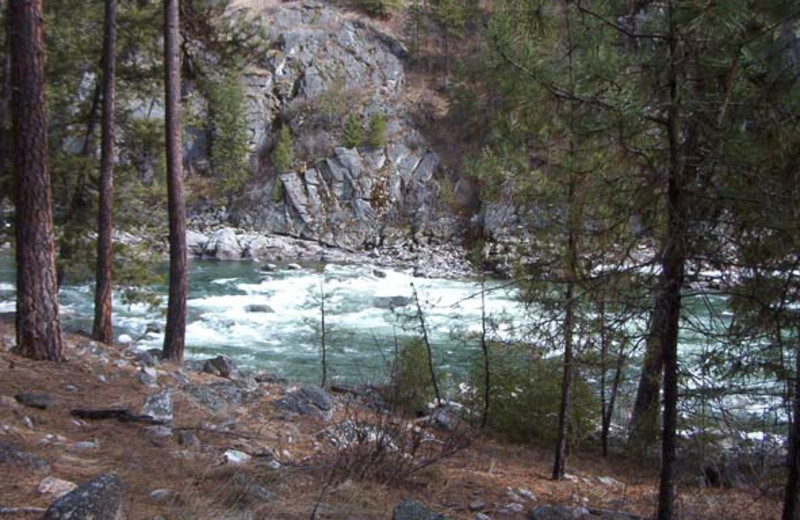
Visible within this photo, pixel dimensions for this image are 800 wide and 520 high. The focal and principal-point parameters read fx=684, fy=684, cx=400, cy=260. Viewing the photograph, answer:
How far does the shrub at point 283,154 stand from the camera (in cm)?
3155

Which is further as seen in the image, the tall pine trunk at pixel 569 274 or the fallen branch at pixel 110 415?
the fallen branch at pixel 110 415

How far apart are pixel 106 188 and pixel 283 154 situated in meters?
22.9

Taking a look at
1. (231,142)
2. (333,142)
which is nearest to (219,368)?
(333,142)

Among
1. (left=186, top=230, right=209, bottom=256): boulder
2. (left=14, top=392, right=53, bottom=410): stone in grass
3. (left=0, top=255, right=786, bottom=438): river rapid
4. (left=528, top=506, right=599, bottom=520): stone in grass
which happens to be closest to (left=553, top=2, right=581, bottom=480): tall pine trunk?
(left=528, top=506, right=599, bottom=520): stone in grass

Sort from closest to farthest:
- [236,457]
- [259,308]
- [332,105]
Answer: [236,457] < [259,308] < [332,105]

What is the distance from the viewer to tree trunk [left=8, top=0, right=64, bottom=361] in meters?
5.52

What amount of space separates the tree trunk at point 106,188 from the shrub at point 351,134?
23.2m

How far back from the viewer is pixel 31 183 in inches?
223

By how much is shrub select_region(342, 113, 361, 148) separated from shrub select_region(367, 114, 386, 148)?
58 cm

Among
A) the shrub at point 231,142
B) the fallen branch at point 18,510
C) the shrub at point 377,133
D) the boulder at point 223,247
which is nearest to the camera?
the fallen branch at point 18,510

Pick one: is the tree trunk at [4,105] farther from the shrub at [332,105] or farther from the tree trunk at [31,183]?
the shrub at [332,105]

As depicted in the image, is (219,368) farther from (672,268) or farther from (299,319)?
(672,268)

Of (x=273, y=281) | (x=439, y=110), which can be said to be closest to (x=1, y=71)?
(x=273, y=281)

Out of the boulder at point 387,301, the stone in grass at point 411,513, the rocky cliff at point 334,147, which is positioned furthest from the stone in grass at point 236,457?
the rocky cliff at point 334,147
